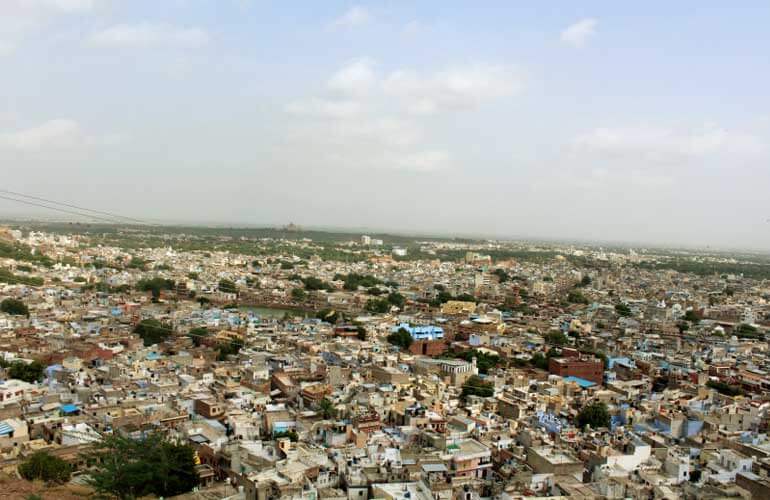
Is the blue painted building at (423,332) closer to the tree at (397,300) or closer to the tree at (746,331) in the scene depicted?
the tree at (397,300)

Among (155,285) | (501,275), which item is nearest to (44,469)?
(155,285)

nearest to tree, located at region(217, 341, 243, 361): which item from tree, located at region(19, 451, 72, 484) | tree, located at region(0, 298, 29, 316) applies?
tree, located at region(19, 451, 72, 484)

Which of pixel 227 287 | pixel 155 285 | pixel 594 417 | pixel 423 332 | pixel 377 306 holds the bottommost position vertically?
pixel 227 287

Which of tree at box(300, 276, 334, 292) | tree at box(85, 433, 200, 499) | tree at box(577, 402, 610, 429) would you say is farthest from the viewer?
tree at box(300, 276, 334, 292)

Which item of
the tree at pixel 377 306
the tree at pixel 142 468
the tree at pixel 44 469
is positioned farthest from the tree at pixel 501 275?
the tree at pixel 44 469

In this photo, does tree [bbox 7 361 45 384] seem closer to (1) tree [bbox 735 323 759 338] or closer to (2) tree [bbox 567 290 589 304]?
(1) tree [bbox 735 323 759 338]

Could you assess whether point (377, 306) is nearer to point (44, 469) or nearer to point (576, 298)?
point (576, 298)
